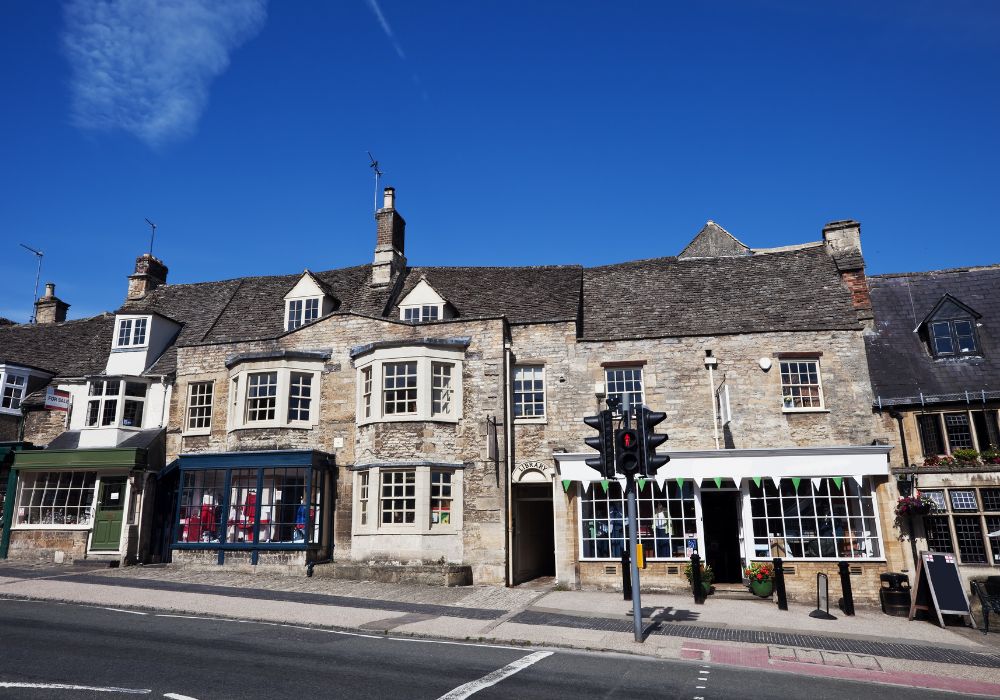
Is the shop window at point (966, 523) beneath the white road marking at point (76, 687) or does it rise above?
above

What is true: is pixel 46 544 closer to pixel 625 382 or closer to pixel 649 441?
pixel 625 382

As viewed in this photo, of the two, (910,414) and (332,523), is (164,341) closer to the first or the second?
(332,523)

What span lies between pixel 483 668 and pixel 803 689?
14.3 feet

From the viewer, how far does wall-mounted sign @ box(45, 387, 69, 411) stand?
2422cm

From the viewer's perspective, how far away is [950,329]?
20.0 meters

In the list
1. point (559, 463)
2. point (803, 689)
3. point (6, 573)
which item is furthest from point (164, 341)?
point (803, 689)

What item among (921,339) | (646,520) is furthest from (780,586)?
(921,339)

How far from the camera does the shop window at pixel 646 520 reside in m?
18.9

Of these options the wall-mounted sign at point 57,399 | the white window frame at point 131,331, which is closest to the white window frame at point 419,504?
the white window frame at point 131,331

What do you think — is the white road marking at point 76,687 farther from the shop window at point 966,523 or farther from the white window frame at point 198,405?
the shop window at point 966,523

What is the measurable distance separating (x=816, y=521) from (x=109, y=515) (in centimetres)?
2174

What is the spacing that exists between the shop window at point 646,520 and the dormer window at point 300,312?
11.8m

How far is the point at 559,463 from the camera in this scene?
65.2ft

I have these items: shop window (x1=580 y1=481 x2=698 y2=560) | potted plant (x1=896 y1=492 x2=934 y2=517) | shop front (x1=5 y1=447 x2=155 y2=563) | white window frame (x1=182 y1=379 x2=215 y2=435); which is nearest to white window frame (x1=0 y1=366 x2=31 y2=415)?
shop front (x1=5 y1=447 x2=155 y2=563)
